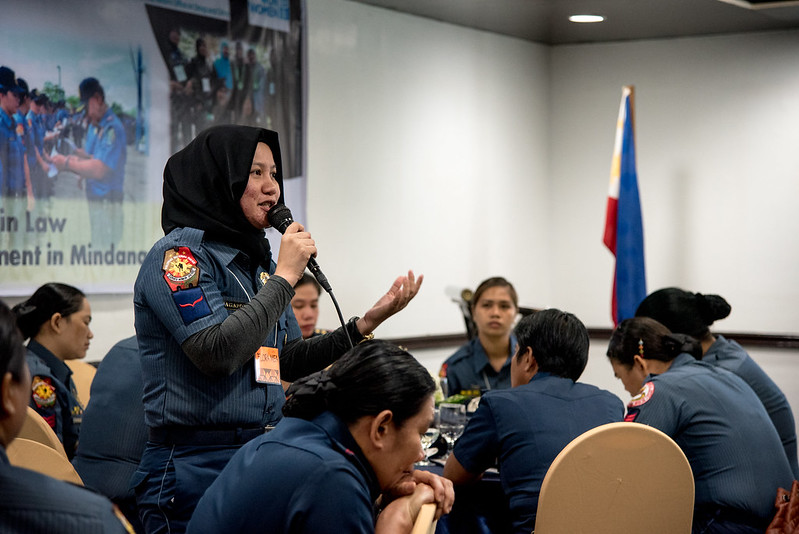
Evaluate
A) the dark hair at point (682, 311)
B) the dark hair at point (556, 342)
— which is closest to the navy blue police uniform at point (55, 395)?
Answer: the dark hair at point (556, 342)

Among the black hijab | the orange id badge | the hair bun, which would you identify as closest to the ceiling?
the hair bun

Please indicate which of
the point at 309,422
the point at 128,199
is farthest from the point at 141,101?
the point at 309,422

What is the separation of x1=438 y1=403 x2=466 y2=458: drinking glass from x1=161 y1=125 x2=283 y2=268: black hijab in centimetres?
143


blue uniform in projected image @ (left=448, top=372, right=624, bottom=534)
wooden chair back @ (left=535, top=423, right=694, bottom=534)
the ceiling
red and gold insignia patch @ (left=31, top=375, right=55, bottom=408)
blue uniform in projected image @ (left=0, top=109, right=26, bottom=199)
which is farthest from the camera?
the ceiling

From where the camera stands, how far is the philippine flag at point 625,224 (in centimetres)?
556

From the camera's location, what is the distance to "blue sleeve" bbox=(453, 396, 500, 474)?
2.48 metres

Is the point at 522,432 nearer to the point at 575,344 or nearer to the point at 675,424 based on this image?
the point at 575,344

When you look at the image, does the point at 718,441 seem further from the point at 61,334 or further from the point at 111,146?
the point at 111,146

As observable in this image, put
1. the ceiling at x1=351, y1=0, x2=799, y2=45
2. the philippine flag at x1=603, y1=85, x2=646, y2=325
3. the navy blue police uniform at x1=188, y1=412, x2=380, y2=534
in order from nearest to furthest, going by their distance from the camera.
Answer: the navy blue police uniform at x1=188, y1=412, x2=380, y2=534 < the ceiling at x1=351, y1=0, x2=799, y2=45 < the philippine flag at x1=603, y1=85, x2=646, y2=325

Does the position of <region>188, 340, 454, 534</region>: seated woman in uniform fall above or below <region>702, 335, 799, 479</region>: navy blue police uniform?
above

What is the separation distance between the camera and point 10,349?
102cm

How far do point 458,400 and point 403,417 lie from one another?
1.98 metres

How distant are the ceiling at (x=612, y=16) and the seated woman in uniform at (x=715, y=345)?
249cm

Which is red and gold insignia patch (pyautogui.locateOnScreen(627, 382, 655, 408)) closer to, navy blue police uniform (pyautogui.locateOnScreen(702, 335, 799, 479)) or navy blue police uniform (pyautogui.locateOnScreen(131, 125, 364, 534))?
navy blue police uniform (pyautogui.locateOnScreen(702, 335, 799, 479))
